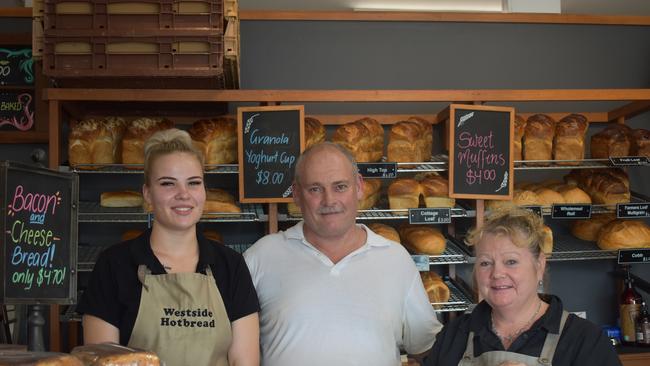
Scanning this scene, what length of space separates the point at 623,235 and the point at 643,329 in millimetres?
498

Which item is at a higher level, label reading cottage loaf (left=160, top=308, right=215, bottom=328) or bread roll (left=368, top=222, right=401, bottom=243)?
bread roll (left=368, top=222, right=401, bottom=243)

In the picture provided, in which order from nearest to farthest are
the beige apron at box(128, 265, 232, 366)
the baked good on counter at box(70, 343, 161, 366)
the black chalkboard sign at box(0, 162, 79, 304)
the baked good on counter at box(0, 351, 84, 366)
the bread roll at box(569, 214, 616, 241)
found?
the baked good on counter at box(0, 351, 84, 366) < the baked good on counter at box(70, 343, 161, 366) < the black chalkboard sign at box(0, 162, 79, 304) < the beige apron at box(128, 265, 232, 366) < the bread roll at box(569, 214, 616, 241)

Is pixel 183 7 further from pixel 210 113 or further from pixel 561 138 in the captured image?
pixel 561 138

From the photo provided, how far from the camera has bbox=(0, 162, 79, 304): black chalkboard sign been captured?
1669 millimetres

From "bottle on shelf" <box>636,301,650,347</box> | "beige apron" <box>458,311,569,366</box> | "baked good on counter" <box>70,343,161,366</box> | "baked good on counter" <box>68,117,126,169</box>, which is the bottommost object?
"bottle on shelf" <box>636,301,650,347</box>

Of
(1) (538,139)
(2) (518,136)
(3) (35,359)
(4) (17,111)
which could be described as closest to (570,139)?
(1) (538,139)

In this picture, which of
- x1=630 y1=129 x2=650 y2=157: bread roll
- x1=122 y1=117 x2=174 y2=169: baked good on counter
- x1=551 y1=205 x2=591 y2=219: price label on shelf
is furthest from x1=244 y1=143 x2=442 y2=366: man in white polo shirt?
x1=630 y1=129 x2=650 y2=157: bread roll

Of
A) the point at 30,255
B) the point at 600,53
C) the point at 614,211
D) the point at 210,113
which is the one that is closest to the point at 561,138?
the point at 614,211

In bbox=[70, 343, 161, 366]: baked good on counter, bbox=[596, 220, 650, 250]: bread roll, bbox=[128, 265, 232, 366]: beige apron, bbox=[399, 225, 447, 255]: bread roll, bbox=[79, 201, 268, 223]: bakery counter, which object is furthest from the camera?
bbox=[596, 220, 650, 250]: bread roll

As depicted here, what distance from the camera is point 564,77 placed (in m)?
3.99

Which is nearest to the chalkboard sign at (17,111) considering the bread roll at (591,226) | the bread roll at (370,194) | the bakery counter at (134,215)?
the bakery counter at (134,215)

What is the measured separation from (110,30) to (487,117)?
5.71 feet

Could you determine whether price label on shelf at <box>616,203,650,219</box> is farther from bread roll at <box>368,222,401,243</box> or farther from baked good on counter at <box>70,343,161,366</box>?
baked good on counter at <box>70,343,161,366</box>

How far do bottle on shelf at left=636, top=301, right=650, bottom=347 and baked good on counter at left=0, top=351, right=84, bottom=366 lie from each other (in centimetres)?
306
